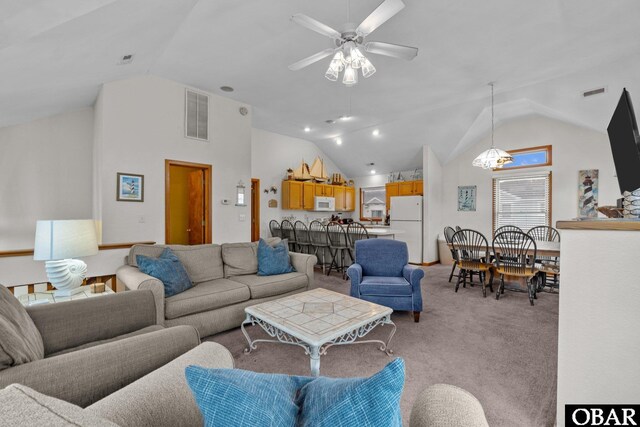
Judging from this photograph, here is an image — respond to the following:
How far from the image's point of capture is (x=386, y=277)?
3.45m

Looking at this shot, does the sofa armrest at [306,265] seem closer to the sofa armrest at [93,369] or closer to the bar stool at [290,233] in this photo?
the sofa armrest at [93,369]

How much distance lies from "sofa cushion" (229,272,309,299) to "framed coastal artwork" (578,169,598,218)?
5.62 meters

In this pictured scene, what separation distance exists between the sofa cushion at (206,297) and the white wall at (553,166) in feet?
19.8

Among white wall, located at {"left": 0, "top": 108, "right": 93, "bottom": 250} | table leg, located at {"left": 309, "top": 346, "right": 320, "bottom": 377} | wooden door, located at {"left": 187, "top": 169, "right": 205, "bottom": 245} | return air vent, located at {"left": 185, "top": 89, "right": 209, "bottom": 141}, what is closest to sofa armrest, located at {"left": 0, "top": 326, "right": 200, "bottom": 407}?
table leg, located at {"left": 309, "top": 346, "right": 320, "bottom": 377}

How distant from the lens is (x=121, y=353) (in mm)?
1129

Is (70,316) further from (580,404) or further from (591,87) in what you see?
(591,87)

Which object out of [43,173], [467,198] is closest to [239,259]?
Result: [43,173]

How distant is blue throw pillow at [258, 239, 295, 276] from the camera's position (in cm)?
347

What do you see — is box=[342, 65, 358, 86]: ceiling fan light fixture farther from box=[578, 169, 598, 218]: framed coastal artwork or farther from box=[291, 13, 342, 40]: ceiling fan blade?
box=[578, 169, 598, 218]: framed coastal artwork

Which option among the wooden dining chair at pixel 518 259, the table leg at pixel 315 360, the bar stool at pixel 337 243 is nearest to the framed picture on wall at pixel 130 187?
the bar stool at pixel 337 243

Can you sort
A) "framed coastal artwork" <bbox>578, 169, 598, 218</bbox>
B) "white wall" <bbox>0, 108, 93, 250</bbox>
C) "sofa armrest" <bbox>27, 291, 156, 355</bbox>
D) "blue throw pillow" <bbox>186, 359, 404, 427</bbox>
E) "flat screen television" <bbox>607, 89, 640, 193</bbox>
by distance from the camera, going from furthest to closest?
"framed coastal artwork" <bbox>578, 169, 598, 218</bbox> < "white wall" <bbox>0, 108, 93, 250</bbox> < "sofa armrest" <bbox>27, 291, 156, 355</bbox> < "flat screen television" <bbox>607, 89, 640, 193</bbox> < "blue throw pillow" <bbox>186, 359, 404, 427</bbox>

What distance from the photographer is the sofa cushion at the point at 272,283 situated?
10.2 feet

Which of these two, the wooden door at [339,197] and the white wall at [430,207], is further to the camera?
the wooden door at [339,197]

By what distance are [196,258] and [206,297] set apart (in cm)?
65
